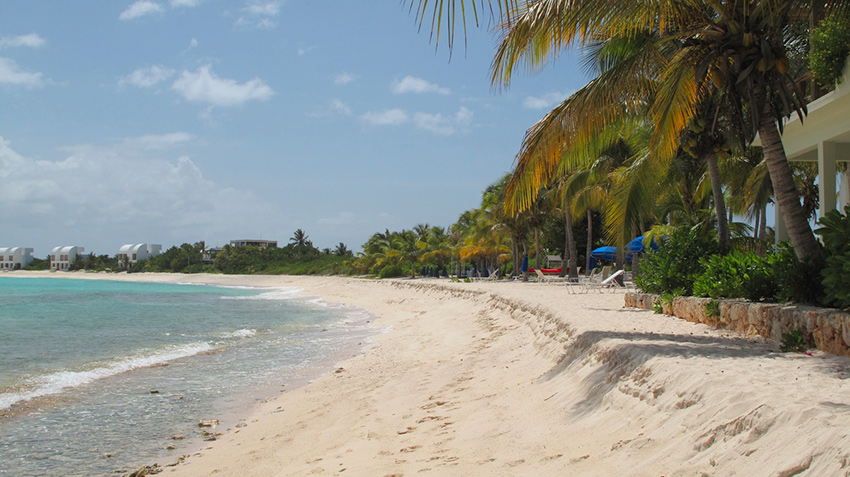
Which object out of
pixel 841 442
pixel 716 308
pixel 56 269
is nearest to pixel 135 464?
pixel 841 442

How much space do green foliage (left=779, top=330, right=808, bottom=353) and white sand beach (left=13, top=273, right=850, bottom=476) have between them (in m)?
0.25

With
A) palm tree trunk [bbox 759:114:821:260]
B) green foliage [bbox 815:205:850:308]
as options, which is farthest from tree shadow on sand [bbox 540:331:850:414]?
palm tree trunk [bbox 759:114:821:260]

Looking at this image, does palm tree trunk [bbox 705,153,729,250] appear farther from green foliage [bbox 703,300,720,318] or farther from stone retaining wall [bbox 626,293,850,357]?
green foliage [bbox 703,300,720,318]

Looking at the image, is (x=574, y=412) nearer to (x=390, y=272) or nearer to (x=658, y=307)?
(x=658, y=307)

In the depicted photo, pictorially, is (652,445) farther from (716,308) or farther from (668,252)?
(668,252)

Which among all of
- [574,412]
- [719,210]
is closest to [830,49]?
[719,210]

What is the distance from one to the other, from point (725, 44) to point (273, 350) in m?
10.2

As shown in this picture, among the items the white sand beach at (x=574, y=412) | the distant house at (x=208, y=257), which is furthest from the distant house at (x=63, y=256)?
the white sand beach at (x=574, y=412)

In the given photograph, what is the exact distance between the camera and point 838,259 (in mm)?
5230

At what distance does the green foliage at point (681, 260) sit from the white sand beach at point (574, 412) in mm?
845

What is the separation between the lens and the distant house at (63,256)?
419 feet

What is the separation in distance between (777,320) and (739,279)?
4.38 feet

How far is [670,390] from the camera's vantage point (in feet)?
13.9

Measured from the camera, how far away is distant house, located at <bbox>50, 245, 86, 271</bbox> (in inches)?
5027
